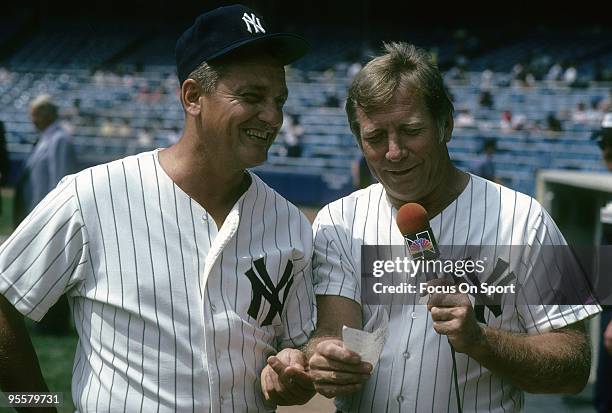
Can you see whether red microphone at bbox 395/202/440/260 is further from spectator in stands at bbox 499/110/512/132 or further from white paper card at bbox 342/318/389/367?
spectator in stands at bbox 499/110/512/132

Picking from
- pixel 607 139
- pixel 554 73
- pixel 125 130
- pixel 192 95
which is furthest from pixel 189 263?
pixel 554 73

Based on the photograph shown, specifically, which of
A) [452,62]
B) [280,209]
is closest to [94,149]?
[452,62]

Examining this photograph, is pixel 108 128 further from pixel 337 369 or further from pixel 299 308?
pixel 337 369

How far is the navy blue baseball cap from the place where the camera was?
2027 millimetres

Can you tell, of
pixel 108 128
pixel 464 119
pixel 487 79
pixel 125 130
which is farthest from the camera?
pixel 487 79

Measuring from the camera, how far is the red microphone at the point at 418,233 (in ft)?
6.13

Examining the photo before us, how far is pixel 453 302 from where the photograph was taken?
1.78m

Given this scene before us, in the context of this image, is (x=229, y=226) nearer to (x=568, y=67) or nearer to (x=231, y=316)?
(x=231, y=316)

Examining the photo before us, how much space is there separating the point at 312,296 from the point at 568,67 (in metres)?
21.5

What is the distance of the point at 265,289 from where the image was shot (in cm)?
207

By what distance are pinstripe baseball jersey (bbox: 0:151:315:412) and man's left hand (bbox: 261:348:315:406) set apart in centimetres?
6

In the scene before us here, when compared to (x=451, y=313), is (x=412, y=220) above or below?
above

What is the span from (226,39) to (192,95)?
0.59ft

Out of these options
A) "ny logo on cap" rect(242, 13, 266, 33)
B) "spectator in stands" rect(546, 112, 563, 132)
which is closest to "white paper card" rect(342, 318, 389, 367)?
"ny logo on cap" rect(242, 13, 266, 33)
